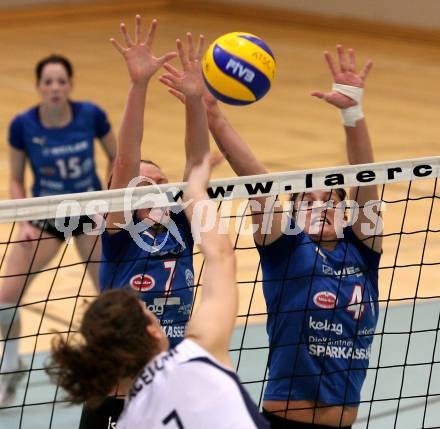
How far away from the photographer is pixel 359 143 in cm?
415

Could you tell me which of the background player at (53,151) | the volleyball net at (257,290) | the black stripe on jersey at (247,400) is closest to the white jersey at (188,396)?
the black stripe on jersey at (247,400)

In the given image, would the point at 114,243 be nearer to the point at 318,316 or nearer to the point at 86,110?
the point at 318,316

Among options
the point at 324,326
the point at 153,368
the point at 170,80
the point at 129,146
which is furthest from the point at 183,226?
the point at 153,368

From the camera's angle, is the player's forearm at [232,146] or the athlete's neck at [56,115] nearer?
the player's forearm at [232,146]

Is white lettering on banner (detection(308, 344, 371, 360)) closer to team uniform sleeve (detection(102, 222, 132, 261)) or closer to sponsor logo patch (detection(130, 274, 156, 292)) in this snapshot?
sponsor logo patch (detection(130, 274, 156, 292))

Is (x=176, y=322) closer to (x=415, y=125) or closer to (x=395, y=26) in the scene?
(x=415, y=125)

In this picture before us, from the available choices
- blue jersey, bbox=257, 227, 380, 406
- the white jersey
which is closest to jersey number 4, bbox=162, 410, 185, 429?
the white jersey

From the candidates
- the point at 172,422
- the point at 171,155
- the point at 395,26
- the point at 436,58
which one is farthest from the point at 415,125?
the point at 172,422

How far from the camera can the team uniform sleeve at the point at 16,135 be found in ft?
20.0

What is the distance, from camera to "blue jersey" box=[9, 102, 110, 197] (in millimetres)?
6160

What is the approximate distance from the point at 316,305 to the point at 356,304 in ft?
0.51

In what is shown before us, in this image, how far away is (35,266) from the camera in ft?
20.2

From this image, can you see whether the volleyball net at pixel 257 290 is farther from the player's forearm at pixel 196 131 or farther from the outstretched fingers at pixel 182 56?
the outstretched fingers at pixel 182 56

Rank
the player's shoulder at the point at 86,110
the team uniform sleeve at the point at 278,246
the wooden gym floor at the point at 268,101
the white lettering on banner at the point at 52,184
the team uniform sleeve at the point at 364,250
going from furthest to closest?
the wooden gym floor at the point at 268,101 → the player's shoulder at the point at 86,110 → the white lettering on banner at the point at 52,184 → the team uniform sleeve at the point at 364,250 → the team uniform sleeve at the point at 278,246
